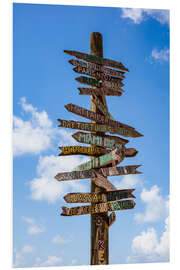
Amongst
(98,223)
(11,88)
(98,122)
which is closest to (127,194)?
(98,223)

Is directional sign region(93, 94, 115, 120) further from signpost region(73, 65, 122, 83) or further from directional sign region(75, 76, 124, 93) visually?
signpost region(73, 65, 122, 83)

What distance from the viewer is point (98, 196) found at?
6.97m

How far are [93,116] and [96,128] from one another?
193 mm

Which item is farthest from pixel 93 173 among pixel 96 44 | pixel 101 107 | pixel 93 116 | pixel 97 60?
pixel 96 44

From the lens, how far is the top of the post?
7.64m

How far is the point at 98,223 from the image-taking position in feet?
23.1

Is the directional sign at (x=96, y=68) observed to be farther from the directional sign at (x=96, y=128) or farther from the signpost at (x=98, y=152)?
the directional sign at (x=96, y=128)

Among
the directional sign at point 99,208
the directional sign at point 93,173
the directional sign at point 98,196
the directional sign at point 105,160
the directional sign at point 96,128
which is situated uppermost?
the directional sign at point 96,128

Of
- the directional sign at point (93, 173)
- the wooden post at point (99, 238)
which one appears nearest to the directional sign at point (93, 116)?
the directional sign at point (93, 173)

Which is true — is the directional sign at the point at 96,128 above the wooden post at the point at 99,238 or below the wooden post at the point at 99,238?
above

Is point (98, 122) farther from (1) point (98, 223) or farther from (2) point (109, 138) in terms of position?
(1) point (98, 223)

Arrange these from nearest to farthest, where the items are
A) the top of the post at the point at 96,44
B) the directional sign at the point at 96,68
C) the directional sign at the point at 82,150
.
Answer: the directional sign at the point at 82,150, the directional sign at the point at 96,68, the top of the post at the point at 96,44

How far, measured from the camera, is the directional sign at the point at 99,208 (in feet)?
22.2
